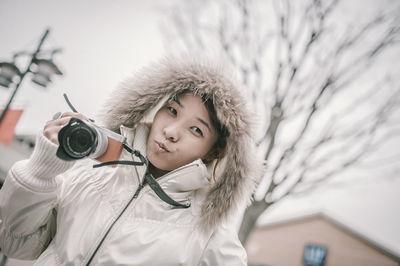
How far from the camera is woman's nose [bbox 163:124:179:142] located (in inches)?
51.4

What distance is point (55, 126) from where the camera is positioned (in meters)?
1.07

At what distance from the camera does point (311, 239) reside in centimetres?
1841

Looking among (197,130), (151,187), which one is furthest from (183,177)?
(197,130)

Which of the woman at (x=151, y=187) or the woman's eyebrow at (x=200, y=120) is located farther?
the woman's eyebrow at (x=200, y=120)

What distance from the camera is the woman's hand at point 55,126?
3.46 feet

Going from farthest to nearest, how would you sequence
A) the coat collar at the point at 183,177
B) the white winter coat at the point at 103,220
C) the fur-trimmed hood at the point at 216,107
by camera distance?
the fur-trimmed hood at the point at 216,107 < the coat collar at the point at 183,177 < the white winter coat at the point at 103,220

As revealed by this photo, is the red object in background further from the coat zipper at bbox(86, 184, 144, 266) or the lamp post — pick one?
the coat zipper at bbox(86, 184, 144, 266)

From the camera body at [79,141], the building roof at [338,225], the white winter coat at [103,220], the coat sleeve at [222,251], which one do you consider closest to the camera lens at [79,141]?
the camera body at [79,141]

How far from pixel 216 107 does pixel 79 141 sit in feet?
2.66

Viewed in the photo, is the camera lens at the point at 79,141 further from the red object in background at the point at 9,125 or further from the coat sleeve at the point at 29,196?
the red object in background at the point at 9,125

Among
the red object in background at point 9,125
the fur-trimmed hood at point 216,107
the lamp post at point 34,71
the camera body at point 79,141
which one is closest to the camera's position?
the camera body at point 79,141

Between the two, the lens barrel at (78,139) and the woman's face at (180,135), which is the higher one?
the woman's face at (180,135)

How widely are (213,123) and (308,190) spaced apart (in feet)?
12.0

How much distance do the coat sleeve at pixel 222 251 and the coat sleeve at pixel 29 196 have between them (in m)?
0.78
